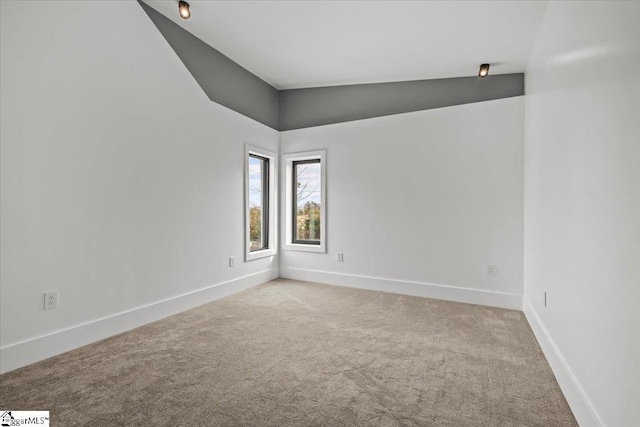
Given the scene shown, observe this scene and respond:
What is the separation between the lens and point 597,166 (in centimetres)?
149

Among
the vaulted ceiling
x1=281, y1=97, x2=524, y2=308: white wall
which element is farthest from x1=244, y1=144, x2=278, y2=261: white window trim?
the vaulted ceiling

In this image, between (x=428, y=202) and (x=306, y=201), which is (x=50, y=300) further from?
(x=428, y=202)

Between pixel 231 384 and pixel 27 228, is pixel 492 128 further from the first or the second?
pixel 27 228

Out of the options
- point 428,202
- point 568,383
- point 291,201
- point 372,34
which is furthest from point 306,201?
point 568,383

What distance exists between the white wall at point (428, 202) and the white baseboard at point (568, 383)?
3.50ft

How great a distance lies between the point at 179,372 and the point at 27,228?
1.41 m

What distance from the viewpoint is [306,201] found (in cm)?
489

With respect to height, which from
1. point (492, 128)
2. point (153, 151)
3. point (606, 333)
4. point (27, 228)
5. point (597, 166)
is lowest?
point (606, 333)

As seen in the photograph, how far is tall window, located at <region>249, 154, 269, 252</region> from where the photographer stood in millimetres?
4500

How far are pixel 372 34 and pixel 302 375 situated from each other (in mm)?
3046

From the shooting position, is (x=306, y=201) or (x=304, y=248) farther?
(x=306, y=201)

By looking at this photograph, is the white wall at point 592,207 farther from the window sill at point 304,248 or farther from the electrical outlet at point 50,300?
the electrical outlet at point 50,300

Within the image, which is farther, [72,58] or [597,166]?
[72,58]

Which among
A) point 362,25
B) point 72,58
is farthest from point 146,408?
point 362,25
